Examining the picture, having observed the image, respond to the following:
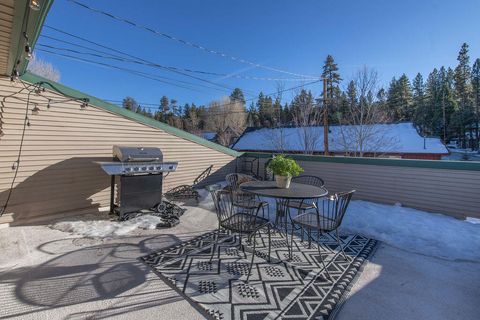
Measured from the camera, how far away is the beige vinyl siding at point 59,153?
389 centimetres

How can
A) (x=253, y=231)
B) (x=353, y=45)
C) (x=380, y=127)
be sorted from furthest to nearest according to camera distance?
1. (x=380, y=127)
2. (x=353, y=45)
3. (x=253, y=231)

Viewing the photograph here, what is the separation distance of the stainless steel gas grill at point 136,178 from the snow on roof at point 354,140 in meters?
10.0

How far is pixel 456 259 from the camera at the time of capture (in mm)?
2984

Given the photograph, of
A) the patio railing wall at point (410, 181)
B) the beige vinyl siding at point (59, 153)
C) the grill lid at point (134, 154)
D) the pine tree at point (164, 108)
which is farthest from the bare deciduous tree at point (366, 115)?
the pine tree at point (164, 108)

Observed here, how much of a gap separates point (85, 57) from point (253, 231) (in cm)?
850

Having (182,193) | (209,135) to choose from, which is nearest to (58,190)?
(182,193)

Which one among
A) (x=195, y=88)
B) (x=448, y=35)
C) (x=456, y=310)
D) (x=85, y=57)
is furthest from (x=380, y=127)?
(x=85, y=57)

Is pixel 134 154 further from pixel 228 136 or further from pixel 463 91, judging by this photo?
pixel 463 91

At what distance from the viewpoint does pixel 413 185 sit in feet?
17.0

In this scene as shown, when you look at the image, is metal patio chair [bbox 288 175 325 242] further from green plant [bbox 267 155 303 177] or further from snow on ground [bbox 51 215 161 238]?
snow on ground [bbox 51 215 161 238]

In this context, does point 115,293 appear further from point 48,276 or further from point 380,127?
point 380,127

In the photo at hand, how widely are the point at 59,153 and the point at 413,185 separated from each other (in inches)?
276

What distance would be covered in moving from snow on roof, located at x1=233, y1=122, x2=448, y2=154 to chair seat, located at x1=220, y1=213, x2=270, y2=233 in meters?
10.2

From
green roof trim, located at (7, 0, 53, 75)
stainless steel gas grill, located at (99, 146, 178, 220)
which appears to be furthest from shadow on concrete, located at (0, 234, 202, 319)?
green roof trim, located at (7, 0, 53, 75)
